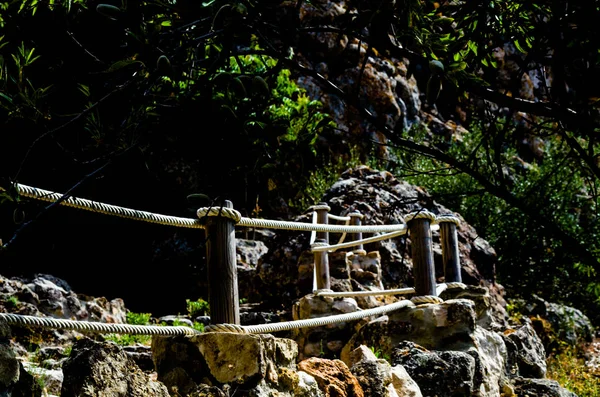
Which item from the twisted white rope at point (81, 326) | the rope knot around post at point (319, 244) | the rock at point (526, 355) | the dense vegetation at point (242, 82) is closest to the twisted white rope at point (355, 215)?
the rope knot around post at point (319, 244)

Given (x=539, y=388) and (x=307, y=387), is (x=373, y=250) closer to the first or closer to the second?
(x=539, y=388)

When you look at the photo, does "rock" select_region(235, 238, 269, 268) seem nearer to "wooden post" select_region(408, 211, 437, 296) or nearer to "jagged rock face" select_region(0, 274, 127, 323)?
"jagged rock face" select_region(0, 274, 127, 323)

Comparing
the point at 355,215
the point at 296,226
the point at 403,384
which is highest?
the point at 355,215

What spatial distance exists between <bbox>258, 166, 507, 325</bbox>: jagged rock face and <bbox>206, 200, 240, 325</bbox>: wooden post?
9.99 feet

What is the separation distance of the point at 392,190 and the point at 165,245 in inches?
182

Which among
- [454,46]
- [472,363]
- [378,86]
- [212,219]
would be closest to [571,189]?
[378,86]

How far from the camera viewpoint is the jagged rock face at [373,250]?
709 centimetres

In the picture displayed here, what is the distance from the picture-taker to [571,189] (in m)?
11.9

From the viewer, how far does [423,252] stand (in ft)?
15.8

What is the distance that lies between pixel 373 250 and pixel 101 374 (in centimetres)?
522

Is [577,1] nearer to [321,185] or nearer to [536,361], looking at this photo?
[536,361]

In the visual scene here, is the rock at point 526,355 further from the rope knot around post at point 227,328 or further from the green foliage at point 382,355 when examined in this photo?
the rope knot around post at point 227,328

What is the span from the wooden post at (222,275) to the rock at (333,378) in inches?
16.6

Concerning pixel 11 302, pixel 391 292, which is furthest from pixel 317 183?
pixel 391 292
